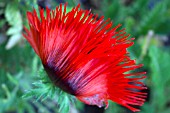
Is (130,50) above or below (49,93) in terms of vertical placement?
above

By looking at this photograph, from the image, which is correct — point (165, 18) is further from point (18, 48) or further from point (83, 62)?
point (83, 62)

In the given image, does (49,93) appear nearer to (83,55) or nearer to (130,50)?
(83,55)

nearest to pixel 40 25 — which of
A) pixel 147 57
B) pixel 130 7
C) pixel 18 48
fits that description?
pixel 18 48

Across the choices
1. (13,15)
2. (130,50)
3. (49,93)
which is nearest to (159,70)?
(130,50)

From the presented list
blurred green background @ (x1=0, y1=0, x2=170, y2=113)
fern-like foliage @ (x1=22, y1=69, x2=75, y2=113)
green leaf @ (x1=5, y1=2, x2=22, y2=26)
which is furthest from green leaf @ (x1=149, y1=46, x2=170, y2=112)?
fern-like foliage @ (x1=22, y1=69, x2=75, y2=113)

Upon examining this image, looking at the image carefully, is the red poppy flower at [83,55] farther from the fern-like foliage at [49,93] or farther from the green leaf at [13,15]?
the green leaf at [13,15]
